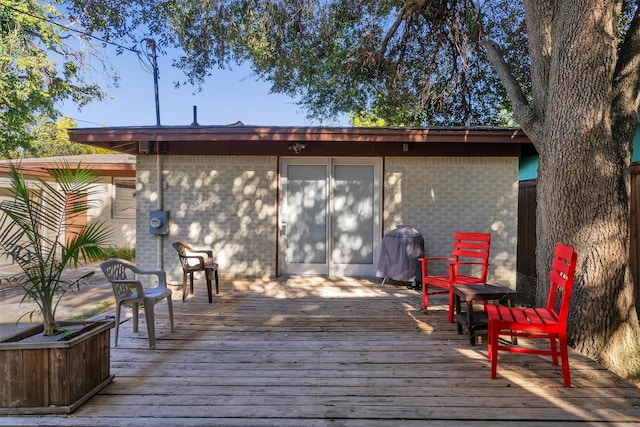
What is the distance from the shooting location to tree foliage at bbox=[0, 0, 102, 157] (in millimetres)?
9859

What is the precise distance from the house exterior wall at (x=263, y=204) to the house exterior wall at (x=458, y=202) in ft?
0.05

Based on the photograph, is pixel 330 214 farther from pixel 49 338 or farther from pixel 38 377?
pixel 38 377

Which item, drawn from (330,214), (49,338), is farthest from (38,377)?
(330,214)

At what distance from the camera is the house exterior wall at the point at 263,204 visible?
6.52 meters

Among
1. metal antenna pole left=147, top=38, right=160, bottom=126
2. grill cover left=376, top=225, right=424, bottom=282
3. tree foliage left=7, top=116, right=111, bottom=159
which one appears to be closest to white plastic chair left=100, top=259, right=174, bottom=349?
grill cover left=376, top=225, right=424, bottom=282

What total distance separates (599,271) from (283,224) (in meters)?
4.69

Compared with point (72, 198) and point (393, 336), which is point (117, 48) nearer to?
point (72, 198)

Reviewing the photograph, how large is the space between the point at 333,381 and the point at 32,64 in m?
12.4

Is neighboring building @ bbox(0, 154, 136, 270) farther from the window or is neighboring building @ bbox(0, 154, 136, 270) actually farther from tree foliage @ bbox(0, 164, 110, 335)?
tree foliage @ bbox(0, 164, 110, 335)

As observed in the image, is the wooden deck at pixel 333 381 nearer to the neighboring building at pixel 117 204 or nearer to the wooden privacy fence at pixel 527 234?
the wooden privacy fence at pixel 527 234

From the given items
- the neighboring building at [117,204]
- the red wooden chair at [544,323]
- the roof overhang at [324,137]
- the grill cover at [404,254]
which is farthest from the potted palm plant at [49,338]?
the neighboring building at [117,204]

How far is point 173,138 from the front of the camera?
5949 mm

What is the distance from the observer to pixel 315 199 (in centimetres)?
679

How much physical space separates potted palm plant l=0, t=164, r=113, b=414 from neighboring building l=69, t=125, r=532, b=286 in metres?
3.73
